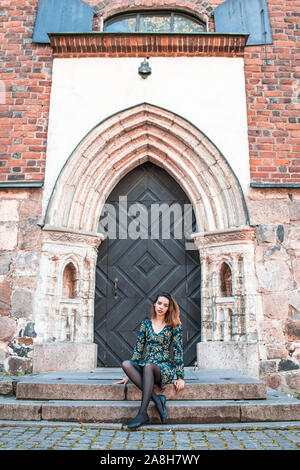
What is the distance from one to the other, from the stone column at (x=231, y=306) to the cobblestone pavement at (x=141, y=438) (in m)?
1.57

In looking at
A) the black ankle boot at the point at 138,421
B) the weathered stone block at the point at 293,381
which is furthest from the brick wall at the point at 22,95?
the weathered stone block at the point at 293,381

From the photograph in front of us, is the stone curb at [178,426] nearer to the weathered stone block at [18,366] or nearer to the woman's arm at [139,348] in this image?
the woman's arm at [139,348]

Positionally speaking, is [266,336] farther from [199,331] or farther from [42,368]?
[42,368]

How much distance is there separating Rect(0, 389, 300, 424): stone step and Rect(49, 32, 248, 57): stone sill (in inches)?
171

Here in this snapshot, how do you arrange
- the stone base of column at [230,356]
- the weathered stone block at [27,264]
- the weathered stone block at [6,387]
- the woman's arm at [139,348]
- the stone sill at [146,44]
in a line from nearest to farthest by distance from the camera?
the woman's arm at [139,348], the weathered stone block at [6,387], the stone base of column at [230,356], the weathered stone block at [27,264], the stone sill at [146,44]

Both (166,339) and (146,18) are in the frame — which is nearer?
(166,339)

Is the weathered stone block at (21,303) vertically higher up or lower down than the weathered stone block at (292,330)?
higher up

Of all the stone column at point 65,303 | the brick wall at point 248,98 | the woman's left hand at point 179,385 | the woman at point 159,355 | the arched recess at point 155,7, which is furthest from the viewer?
the arched recess at point 155,7

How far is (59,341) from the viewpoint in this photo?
15.6ft

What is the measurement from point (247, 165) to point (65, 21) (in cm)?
318

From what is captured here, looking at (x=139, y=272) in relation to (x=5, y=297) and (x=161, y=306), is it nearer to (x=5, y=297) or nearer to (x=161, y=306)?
(x=5, y=297)

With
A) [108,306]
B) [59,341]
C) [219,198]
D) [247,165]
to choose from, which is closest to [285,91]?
[247,165]

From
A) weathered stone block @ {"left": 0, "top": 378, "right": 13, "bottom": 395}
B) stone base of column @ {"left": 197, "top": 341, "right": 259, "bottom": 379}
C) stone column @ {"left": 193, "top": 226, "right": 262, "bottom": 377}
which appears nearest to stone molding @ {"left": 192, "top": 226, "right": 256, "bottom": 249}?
stone column @ {"left": 193, "top": 226, "right": 262, "bottom": 377}

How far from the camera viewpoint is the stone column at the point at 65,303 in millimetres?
4645
